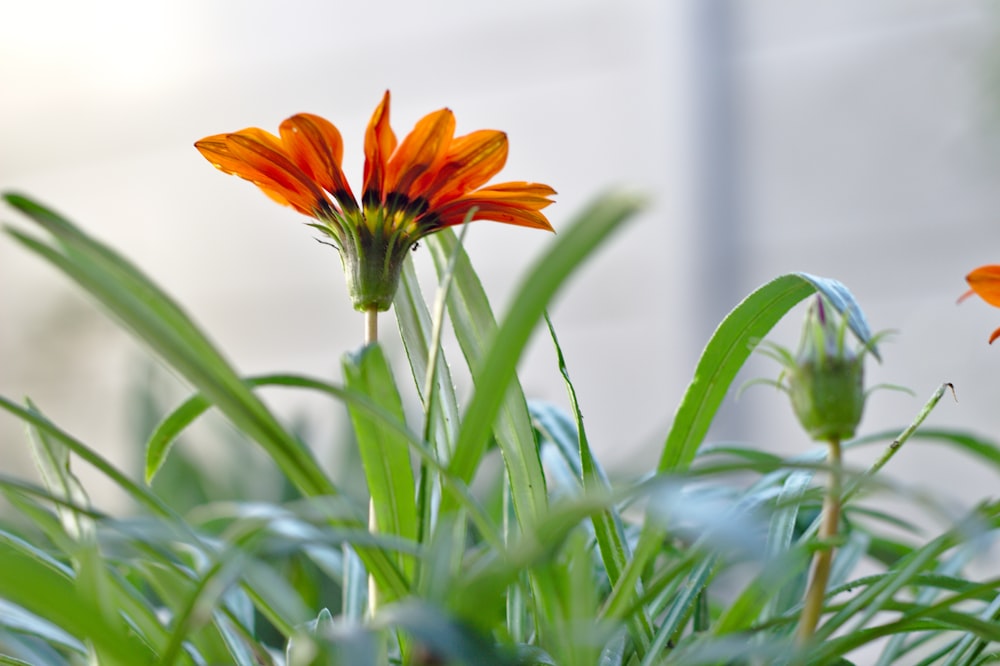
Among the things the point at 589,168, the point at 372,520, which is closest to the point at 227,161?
the point at 372,520

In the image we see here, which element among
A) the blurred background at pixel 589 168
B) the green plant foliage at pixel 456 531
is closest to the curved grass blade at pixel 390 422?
the green plant foliage at pixel 456 531

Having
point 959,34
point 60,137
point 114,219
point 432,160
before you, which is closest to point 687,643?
point 432,160

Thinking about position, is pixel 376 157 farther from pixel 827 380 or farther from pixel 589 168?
pixel 589 168

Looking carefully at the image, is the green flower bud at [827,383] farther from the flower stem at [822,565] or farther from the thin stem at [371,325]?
the thin stem at [371,325]

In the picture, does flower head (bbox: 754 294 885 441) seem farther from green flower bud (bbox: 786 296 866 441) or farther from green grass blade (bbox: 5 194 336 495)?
green grass blade (bbox: 5 194 336 495)

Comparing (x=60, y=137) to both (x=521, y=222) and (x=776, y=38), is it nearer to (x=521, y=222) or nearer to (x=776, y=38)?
(x=776, y=38)
